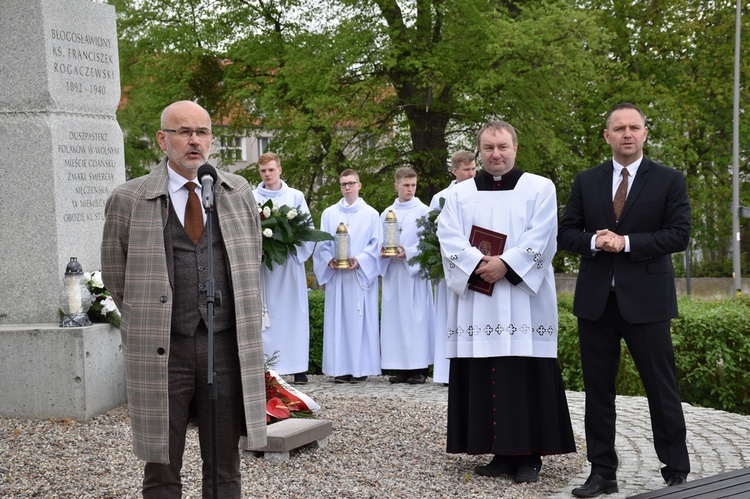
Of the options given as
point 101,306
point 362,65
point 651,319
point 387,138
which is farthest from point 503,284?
point 387,138

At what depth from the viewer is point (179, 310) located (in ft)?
14.7

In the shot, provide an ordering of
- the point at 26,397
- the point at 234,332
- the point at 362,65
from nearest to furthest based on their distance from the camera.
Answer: the point at 234,332
the point at 26,397
the point at 362,65

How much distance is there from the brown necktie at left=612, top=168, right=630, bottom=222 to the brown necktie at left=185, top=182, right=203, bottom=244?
2910mm

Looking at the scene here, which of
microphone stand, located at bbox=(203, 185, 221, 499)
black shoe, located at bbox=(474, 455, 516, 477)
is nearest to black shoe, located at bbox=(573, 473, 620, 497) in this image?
black shoe, located at bbox=(474, 455, 516, 477)

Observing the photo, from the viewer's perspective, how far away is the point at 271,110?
2409 centimetres

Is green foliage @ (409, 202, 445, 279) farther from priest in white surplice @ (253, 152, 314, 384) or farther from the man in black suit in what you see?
priest in white surplice @ (253, 152, 314, 384)

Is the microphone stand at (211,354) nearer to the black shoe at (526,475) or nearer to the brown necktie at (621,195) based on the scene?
the black shoe at (526,475)

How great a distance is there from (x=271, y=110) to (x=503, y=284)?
709 inches

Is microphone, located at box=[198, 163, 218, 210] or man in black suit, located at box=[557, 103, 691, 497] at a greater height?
microphone, located at box=[198, 163, 218, 210]

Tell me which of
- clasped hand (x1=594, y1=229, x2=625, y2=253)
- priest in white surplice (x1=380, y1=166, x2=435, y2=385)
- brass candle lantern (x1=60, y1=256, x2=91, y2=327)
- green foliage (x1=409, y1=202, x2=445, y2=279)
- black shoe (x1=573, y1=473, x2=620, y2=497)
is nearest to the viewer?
clasped hand (x1=594, y1=229, x2=625, y2=253)

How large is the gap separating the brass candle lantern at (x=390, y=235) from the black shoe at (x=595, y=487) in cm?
579

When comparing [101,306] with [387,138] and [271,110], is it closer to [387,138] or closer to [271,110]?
[271,110]

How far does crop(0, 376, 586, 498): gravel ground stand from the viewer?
625 cm

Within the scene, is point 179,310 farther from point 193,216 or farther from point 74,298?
point 74,298
